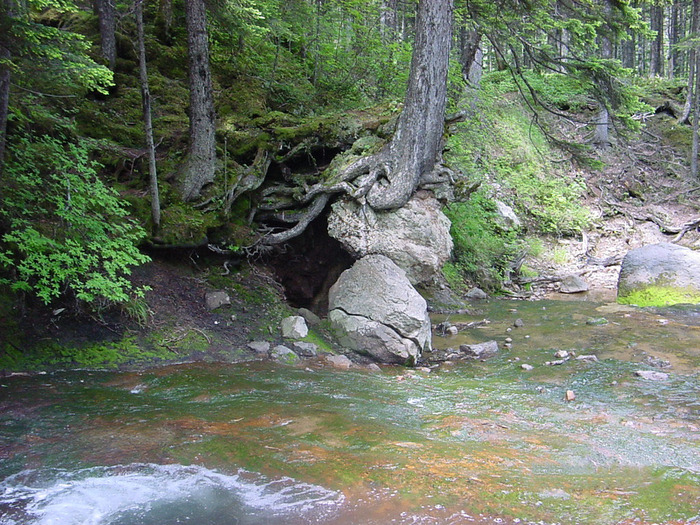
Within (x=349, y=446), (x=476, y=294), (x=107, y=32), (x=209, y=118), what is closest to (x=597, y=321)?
(x=476, y=294)

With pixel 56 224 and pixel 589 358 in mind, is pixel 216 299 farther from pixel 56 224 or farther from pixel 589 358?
pixel 589 358

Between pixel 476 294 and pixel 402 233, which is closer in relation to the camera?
pixel 402 233

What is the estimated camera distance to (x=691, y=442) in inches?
187

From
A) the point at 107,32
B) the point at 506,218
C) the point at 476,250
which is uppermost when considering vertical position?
the point at 107,32

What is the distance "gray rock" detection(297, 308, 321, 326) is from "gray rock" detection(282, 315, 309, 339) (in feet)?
1.05

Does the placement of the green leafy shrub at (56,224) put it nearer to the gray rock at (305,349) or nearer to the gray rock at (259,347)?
the gray rock at (259,347)

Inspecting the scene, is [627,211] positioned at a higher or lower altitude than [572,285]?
higher

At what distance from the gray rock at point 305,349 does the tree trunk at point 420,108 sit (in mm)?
2865

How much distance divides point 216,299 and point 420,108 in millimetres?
4947

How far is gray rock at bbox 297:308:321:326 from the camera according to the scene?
8594mm

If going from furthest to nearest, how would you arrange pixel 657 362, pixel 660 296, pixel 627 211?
pixel 627 211 → pixel 660 296 → pixel 657 362

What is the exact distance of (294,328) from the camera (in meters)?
8.07

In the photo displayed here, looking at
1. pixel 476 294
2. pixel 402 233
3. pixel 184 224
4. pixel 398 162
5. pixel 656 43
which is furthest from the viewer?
pixel 656 43

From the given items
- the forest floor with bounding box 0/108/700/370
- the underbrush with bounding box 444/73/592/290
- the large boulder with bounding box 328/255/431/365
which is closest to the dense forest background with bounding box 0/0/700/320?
the underbrush with bounding box 444/73/592/290
